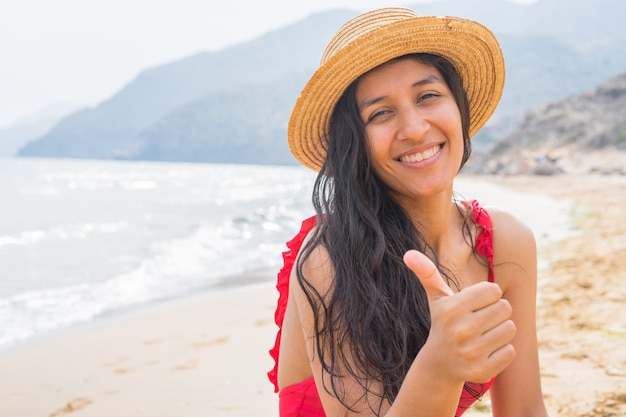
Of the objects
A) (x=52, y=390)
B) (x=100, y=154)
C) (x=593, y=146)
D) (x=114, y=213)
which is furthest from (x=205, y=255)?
(x=100, y=154)

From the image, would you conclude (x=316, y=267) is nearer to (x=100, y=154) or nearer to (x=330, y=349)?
(x=330, y=349)

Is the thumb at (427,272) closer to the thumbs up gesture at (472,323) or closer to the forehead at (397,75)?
the thumbs up gesture at (472,323)

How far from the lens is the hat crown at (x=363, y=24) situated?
1961 mm

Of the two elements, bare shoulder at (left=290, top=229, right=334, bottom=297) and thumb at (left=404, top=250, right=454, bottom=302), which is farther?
bare shoulder at (left=290, top=229, right=334, bottom=297)

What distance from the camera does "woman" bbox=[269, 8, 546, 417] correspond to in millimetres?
1788

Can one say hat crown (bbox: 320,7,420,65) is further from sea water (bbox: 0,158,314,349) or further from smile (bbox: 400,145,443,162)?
sea water (bbox: 0,158,314,349)

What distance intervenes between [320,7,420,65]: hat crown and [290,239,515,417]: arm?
0.93m

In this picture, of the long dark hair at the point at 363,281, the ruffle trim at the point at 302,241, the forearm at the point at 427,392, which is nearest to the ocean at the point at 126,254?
the ruffle trim at the point at 302,241

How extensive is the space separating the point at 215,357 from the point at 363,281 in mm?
3172

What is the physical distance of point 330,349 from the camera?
1.79 m

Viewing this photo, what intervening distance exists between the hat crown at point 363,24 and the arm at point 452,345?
0.93 meters

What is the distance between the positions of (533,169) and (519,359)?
3152 centimetres

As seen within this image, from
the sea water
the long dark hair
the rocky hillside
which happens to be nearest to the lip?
the long dark hair

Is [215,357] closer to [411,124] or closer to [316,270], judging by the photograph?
[316,270]
